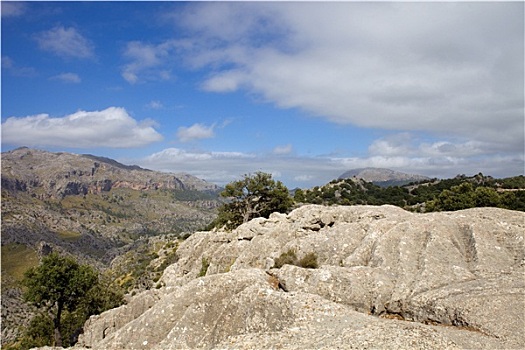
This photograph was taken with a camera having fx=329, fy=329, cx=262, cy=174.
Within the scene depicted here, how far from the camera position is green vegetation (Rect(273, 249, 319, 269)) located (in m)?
33.3

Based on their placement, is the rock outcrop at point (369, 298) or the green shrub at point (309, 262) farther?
the green shrub at point (309, 262)

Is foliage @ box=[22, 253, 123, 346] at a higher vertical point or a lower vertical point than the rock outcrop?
lower

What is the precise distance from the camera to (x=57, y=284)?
53.0 m

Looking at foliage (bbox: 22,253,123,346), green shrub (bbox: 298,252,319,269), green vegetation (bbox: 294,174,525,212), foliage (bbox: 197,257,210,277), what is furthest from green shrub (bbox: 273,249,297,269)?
green vegetation (bbox: 294,174,525,212)

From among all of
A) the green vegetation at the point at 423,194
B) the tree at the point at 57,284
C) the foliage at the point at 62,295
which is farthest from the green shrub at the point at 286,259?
the green vegetation at the point at 423,194

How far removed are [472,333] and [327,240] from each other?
59.3 feet

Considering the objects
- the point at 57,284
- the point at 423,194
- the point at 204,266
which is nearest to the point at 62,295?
the point at 57,284

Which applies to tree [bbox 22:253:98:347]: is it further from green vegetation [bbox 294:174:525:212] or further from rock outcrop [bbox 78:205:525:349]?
green vegetation [bbox 294:174:525:212]

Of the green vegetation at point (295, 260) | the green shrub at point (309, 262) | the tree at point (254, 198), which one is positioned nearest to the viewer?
the green shrub at point (309, 262)

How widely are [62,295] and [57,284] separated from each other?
230 centimetres

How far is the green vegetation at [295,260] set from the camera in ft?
109

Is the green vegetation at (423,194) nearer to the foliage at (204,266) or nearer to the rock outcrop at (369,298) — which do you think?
the rock outcrop at (369,298)

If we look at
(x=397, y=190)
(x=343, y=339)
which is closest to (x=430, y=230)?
(x=343, y=339)

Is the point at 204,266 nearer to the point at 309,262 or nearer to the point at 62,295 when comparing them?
the point at 309,262
